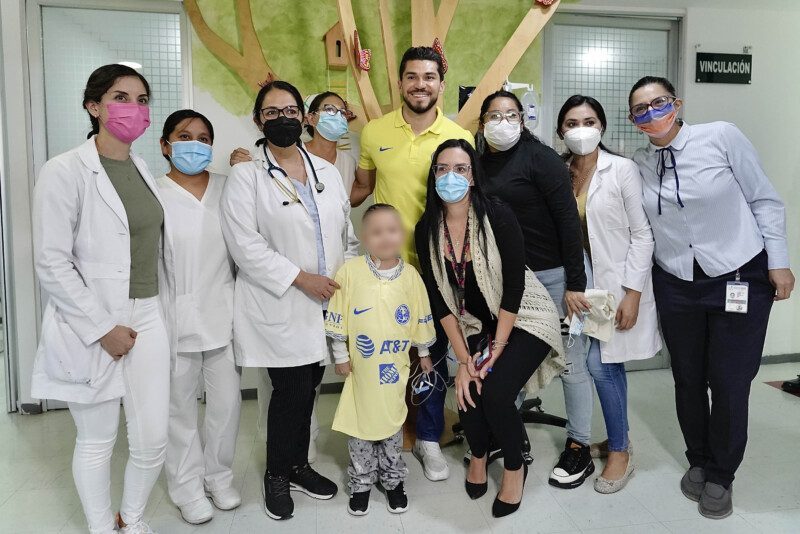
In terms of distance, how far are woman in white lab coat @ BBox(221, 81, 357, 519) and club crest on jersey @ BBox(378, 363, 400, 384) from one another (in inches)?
8.9

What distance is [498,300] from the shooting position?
212 cm

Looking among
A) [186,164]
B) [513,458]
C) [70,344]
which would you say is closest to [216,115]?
[186,164]

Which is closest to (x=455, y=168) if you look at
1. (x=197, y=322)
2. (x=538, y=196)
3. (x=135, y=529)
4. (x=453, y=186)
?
(x=453, y=186)

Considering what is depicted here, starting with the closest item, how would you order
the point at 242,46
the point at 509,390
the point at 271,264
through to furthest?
the point at 271,264, the point at 509,390, the point at 242,46

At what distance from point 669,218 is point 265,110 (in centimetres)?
160

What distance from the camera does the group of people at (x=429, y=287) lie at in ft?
6.48

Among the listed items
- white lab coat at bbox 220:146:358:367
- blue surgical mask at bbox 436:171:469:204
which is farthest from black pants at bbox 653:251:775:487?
white lab coat at bbox 220:146:358:367

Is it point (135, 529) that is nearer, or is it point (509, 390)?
point (135, 529)

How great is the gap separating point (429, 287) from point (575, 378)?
2.51 feet

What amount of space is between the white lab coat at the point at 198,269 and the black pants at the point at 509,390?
100cm

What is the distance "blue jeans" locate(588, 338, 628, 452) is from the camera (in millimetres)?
2354

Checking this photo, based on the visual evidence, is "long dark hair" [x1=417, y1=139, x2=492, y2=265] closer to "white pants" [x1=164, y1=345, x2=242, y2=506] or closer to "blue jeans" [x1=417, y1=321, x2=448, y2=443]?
"blue jeans" [x1=417, y1=321, x2=448, y2=443]

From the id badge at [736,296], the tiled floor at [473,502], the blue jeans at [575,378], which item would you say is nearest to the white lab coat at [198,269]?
the tiled floor at [473,502]

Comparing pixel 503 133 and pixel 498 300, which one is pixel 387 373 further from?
pixel 503 133
